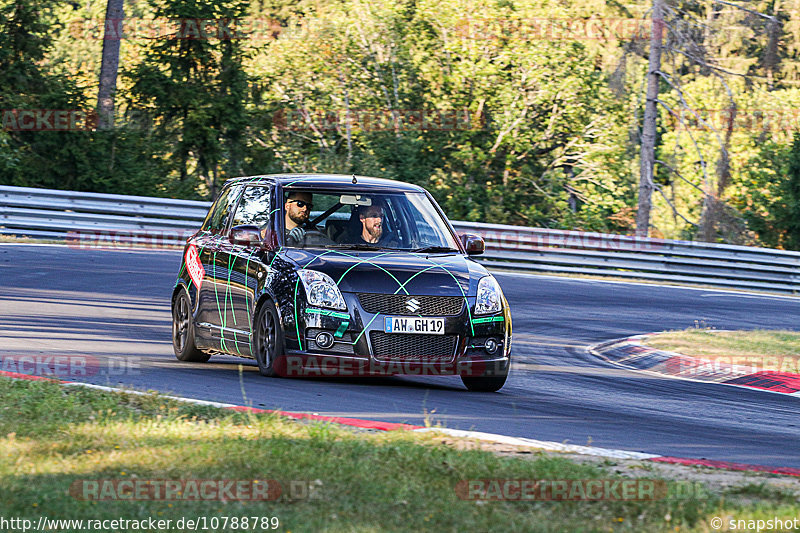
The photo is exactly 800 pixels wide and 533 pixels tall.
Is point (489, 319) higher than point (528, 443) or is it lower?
higher

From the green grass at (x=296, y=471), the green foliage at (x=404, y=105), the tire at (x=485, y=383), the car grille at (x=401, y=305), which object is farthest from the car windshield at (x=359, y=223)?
the green foliage at (x=404, y=105)

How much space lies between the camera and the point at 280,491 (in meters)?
5.27

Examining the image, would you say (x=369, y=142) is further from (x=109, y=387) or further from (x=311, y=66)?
A: (x=109, y=387)

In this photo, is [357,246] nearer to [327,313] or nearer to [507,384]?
[327,313]

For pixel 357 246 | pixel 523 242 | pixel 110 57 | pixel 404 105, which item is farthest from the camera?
pixel 404 105

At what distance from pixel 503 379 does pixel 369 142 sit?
2314 centimetres

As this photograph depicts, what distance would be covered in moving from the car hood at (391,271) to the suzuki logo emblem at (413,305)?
7 cm

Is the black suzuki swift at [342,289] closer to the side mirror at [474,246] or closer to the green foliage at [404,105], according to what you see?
the side mirror at [474,246]

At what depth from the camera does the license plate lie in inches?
350

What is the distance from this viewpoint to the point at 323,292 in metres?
8.96

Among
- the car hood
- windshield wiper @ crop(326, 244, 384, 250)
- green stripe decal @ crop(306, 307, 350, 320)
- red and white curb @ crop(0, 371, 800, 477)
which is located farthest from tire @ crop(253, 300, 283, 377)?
red and white curb @ crop(0, 371, 800, 477)

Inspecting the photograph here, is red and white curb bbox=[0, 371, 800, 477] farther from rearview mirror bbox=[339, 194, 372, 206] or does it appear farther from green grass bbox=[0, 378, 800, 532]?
rearview mirror bbox=[339, 194, 372, 206]

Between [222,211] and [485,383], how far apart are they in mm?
3309

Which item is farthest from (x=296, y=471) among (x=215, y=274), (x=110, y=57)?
(x=110, y=57)
